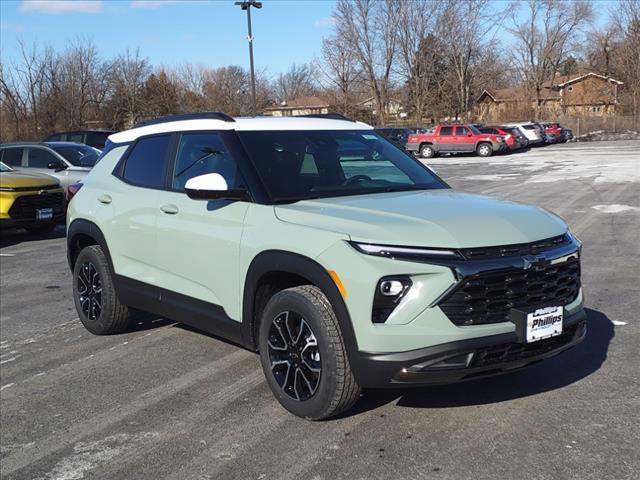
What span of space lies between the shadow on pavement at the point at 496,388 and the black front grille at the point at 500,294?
0.81 meters

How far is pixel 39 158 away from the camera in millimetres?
14773

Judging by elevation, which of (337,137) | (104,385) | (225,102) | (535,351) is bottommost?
(104,385)

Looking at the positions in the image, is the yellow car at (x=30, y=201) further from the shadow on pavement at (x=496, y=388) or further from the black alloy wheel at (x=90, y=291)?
the shadow on pavement at (x=496, y=388)

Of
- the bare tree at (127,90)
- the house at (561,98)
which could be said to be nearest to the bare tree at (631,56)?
the house at (561,98)

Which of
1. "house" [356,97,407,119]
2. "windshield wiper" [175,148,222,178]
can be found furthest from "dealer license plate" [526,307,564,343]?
"house" [356,97,407,119]

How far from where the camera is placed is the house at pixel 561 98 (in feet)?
211

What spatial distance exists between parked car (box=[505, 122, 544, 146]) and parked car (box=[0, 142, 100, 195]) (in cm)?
2992

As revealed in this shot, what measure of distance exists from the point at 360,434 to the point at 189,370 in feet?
5.62

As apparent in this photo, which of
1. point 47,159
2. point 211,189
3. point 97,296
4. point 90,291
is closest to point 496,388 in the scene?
point 211,189

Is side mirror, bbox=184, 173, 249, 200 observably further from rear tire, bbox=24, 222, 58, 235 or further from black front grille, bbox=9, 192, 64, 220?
rear tire, bbox=24, 222, 58, 235

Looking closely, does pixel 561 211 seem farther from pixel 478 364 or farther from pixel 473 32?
pixel 473 32

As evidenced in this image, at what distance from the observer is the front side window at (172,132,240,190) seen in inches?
182

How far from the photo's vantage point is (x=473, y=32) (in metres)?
66.5

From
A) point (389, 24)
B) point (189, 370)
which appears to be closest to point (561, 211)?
point (189, 370)
